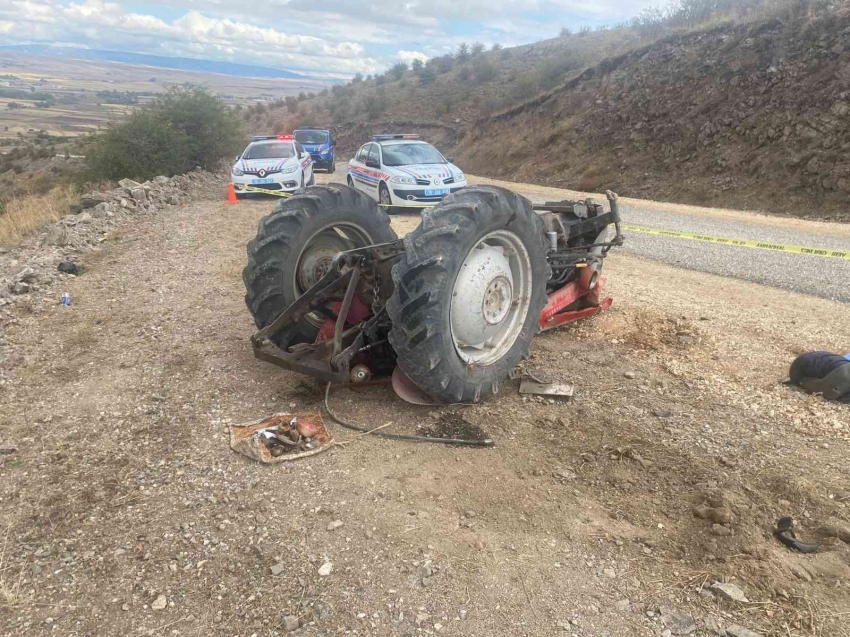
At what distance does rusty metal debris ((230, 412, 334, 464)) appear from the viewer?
3.49 m

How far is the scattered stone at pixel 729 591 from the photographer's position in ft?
8.15

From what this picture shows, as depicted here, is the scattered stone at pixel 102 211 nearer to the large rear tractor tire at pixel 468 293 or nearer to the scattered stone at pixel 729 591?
the large rear tractor tire at pixel 468 293

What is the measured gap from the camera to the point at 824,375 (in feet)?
14.1

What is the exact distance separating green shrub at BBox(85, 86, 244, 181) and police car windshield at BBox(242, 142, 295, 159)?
4325mm

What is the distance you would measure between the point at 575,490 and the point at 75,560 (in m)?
2.49

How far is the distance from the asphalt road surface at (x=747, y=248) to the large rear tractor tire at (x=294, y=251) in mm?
6103

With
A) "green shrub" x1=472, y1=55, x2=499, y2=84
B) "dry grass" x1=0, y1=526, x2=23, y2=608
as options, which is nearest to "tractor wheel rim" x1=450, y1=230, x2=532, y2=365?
"dry grass" x1=0, y1=526, x2=23, y2=608

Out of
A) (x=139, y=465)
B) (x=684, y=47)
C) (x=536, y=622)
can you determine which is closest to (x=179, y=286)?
(x=139, y=465)

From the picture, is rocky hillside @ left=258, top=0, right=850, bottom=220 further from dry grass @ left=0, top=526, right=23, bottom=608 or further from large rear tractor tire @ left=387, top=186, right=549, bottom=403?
dry grass @ left=0, top=526, right=23, bottom=608

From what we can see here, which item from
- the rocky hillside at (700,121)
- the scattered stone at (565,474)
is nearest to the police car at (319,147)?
the rocky hillside at (700,121)

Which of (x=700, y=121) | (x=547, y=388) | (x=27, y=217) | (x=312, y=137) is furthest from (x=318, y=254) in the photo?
(x=312, y=137)

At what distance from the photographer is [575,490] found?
10.7 ft

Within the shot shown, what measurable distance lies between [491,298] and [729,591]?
2193 mm

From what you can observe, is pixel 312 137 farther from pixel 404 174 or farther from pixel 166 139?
pixel 404 174
